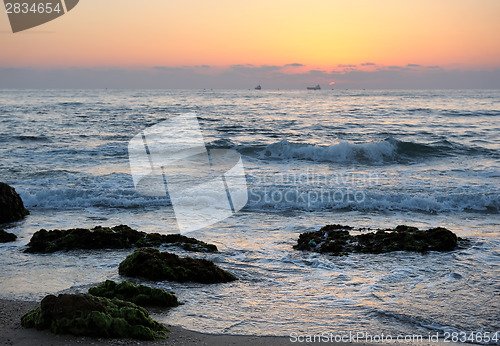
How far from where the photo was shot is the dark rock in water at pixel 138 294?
482cm

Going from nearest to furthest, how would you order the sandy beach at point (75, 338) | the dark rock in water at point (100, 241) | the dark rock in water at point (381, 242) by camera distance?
the sandy beach at point (75, 338)
the dark rock in water at point (100, 241)
the dark rock in water at point (381, 242)

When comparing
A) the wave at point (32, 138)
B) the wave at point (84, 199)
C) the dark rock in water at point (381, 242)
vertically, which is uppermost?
the wave at point (32, 138)

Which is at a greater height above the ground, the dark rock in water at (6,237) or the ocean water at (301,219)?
the dark rock in water at (6,237)

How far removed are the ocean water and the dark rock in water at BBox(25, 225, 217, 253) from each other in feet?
0.80

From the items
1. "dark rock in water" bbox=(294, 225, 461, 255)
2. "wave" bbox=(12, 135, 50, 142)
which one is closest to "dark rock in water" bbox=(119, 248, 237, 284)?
"dark rock in water" bbox=(294, 225, 461, 255)

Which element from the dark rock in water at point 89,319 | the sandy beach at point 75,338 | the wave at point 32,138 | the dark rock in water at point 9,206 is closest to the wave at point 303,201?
the dark rock in water at point 9,206

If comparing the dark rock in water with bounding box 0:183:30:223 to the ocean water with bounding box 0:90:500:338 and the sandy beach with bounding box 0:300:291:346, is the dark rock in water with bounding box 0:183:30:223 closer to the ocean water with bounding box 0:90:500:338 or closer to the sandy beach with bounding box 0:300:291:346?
the ocean water with bounding box 0:90:500:338

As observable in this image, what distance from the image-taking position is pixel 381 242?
7.32m

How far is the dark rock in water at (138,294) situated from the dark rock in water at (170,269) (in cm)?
76

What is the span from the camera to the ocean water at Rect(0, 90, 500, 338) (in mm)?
4809

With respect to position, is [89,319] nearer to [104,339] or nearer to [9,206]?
Result: [104,339]

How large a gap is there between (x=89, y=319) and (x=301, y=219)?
21.7 ft

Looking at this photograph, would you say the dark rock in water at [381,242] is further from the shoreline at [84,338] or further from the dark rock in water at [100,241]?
the shoreline at [84,338]

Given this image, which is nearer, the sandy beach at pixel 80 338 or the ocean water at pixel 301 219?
the sandy beach at pixel 80 338
